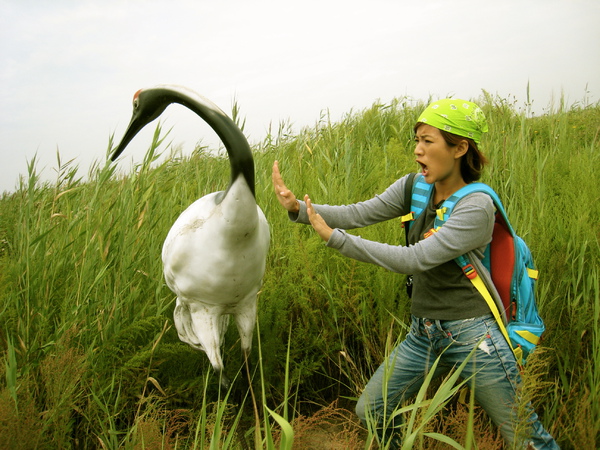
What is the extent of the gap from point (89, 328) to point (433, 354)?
53.0 inches

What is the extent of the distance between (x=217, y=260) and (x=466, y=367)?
3.14 ft

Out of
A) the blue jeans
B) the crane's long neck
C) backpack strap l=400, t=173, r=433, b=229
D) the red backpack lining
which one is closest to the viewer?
the crane's long neck

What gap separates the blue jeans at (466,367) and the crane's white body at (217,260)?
1.68ft

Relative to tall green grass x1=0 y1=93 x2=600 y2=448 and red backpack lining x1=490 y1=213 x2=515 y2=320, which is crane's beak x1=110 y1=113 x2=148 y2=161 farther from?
red backpack lining x1=490 y1=213 x2=515 y2=320

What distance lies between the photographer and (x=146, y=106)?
4.77ft

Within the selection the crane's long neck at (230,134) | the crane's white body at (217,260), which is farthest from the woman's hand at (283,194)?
the crane's long neck at (230,134)

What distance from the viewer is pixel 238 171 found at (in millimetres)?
1344

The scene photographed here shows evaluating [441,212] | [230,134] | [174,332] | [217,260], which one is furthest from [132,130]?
[441,212]

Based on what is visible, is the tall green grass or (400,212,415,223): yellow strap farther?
(400,212,415,223): yellow strap

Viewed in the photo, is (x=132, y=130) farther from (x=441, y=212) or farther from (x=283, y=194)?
(x=441, y=212)

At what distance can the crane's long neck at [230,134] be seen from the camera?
1.33 metres

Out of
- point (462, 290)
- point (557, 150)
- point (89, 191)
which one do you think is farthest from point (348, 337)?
point (557, 150)

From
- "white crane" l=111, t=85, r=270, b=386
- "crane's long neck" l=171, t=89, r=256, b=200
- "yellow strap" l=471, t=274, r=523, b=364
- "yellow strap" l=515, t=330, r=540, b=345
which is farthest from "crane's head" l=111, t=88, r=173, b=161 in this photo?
"yellow strap" l=515, t=330, r=540, b=345

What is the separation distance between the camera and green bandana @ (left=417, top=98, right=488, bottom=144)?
1.57 m
